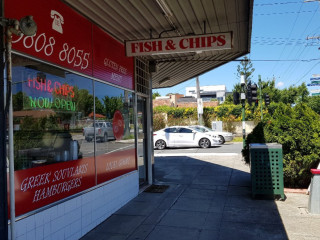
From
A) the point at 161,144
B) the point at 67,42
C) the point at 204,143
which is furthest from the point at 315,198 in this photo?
the point at 161,144

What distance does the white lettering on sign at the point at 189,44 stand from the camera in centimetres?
588

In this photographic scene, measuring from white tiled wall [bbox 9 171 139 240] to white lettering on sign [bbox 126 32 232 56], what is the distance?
113 inches

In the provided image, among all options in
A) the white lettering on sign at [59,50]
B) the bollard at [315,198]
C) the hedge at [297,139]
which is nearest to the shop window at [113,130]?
the white lettering on sign at [59,50]

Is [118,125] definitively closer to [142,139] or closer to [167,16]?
[142,139]

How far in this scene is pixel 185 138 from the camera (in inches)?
771

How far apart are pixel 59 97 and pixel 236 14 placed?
12.0 ft

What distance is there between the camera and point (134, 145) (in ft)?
25.6

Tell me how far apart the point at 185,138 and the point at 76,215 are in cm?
1498

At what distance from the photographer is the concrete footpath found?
199 inches

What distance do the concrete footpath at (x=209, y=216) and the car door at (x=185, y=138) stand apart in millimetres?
10024

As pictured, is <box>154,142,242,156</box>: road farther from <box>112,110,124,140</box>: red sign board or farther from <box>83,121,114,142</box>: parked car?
<box>83,121,114,142</box>: parked car

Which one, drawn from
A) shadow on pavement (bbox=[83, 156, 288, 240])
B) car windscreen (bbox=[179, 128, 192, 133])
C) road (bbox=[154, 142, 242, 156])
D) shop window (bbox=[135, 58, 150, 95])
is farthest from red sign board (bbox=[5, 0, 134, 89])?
car windscreen (bbox=[179, 128, 192, 133])

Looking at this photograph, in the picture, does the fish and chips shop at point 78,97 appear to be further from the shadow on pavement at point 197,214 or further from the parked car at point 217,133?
the parked car at point 217,133

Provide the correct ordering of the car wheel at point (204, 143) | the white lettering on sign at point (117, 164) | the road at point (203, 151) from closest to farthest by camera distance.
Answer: the white lettering on sign at point (117, 164), the road at point (203, 151), the car wheel at point (204, 143)
